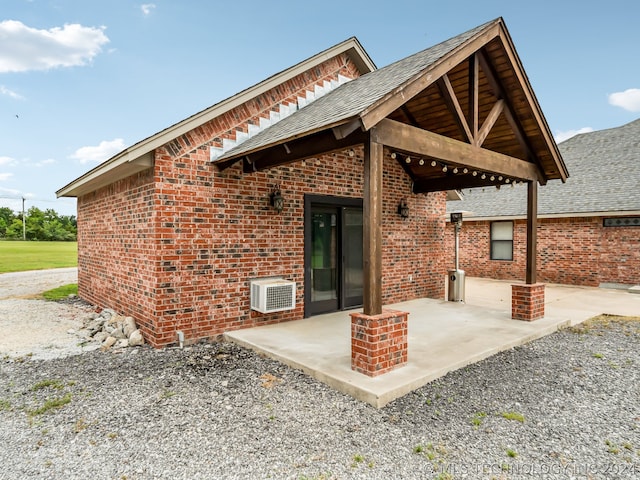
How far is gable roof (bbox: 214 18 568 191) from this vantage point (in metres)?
4.14

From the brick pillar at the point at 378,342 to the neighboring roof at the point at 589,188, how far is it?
1089 cm

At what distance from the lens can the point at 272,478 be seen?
2.57 metres

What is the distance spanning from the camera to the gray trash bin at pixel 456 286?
28.7 ft

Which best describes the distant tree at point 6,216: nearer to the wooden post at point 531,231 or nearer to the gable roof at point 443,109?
the gable roof at point 443,109

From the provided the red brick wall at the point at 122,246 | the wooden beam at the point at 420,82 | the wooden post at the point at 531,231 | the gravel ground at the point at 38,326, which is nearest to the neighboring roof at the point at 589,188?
the wooden post at the point at 531,231

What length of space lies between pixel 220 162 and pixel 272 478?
14.1 feet

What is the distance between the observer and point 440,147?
15.9 feet

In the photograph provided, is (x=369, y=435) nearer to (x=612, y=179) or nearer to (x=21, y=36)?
(x=612, y=179)

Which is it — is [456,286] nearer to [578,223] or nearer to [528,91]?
[528,91]

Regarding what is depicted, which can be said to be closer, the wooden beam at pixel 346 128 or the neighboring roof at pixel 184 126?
the wooden beam at pixel 346 128

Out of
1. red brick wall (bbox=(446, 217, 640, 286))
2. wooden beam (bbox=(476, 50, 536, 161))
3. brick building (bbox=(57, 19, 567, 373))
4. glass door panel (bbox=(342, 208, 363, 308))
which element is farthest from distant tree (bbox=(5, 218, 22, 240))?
wooden beam (bbox=(476, 50, 536, 161))

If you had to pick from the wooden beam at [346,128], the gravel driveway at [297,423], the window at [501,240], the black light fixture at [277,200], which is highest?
the wooden beam at [346,128]

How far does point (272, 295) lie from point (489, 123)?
13.7 ft

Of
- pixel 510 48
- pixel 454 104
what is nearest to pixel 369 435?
pixel 454 104
